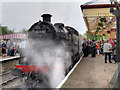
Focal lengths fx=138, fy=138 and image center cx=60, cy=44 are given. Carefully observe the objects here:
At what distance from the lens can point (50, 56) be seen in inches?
236

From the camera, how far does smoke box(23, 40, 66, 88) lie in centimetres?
582

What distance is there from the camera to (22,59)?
20.5 ft

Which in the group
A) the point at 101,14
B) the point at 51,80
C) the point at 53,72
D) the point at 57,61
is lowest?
the point at 51,80

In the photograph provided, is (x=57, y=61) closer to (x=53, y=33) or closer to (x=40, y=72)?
(x=40, y=72)

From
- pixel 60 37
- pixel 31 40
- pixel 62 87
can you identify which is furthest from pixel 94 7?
pixel 62 87

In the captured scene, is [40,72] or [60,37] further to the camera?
[60,37]

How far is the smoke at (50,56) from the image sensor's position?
19.1 ft

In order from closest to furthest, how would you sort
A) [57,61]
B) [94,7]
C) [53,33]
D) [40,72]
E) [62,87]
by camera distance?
[62,87] → [40,72] → [57,61] → [53,33] → [94,7]

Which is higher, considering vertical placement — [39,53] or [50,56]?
[39,53]

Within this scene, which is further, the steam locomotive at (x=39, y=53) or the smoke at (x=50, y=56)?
the smoke at (x=50, y=56)

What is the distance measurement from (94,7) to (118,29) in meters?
5.79

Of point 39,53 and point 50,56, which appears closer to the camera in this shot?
point 50,56

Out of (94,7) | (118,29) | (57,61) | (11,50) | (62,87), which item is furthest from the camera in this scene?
(11,50)

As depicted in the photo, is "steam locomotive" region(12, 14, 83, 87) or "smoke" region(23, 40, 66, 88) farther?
"smoke" region(23, 40, 66, 88)
